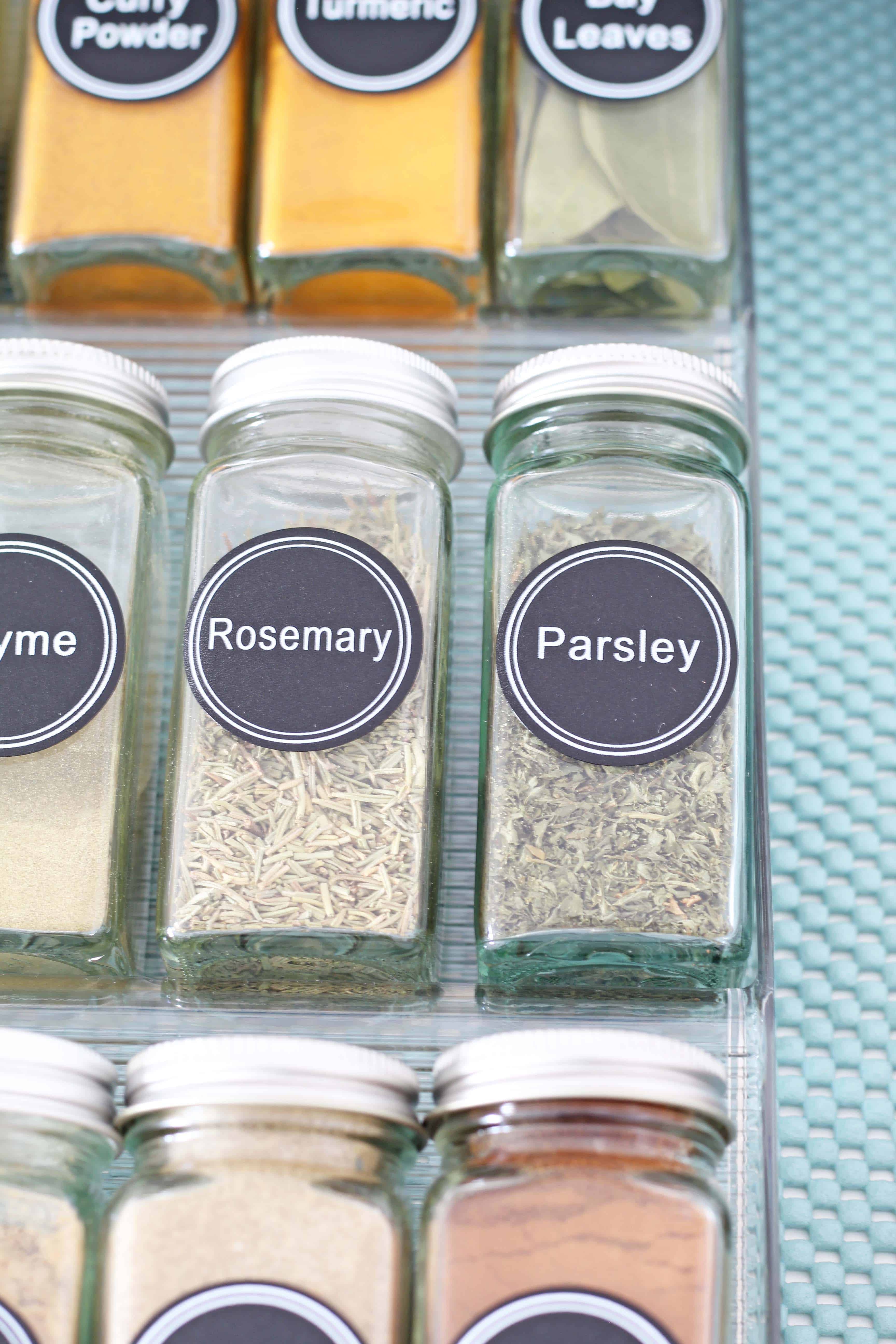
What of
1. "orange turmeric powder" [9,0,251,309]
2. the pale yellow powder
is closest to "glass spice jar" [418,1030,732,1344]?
the pale yellow powder

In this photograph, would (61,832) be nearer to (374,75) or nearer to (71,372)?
(71,372)

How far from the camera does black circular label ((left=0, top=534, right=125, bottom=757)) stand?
0.75 m

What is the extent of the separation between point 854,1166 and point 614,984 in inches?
7.8

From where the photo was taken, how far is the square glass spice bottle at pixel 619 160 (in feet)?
2.89

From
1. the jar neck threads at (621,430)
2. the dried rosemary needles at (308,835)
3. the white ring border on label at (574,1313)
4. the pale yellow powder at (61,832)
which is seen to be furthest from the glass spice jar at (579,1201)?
the jar neck threads at (621,430)

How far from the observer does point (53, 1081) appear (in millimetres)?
661

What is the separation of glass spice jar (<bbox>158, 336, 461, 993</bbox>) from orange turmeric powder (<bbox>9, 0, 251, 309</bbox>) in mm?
152

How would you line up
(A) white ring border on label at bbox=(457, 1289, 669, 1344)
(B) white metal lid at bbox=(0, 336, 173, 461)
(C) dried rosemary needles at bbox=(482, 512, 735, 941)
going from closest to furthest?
(A) white ring border on label at bbox=(457, 1289, 669, 1344), (C) dried rosemary needles at bbox=(482, 512, 735, 941), (B) white metal lid at bbox=(0, 336, 173, 461)

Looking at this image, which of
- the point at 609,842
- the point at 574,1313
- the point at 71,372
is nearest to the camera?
the point at 574,1313

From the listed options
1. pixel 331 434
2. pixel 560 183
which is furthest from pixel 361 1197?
pixel 560 183

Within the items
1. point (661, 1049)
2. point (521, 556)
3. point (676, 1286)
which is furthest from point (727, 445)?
point (676, 1286)

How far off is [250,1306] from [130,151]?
70 centimetres

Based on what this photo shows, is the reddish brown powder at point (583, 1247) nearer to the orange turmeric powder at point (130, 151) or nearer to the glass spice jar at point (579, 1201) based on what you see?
the glass spice jar at point (579, 1201)

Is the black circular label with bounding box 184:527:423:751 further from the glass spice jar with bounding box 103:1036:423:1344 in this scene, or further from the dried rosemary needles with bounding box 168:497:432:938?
the glass spice jar with bounding box 103:1036:423:1344
